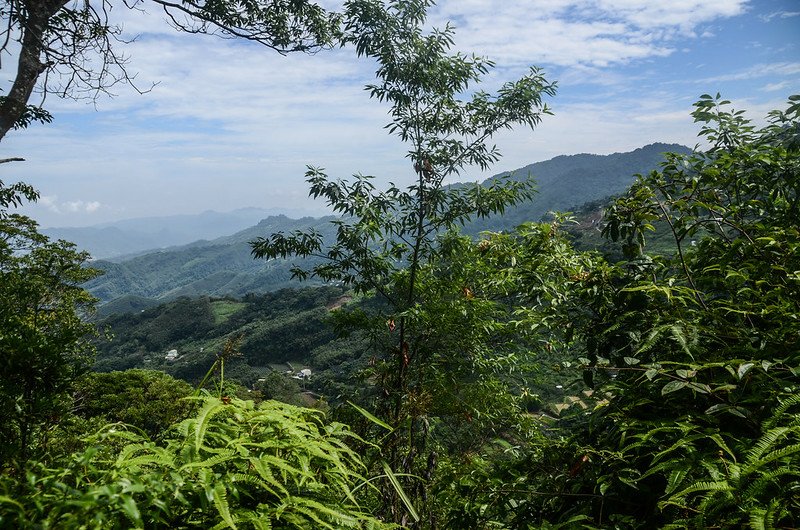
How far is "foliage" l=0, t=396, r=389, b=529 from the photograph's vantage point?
596mm

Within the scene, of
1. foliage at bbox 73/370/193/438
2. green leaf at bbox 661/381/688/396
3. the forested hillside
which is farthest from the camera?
foliage at bbox 73/370/193/438

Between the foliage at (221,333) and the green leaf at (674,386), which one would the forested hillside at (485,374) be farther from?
the foliage at (221,333)

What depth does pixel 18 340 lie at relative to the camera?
1822mm

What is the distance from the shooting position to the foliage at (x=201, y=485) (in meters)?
0.60

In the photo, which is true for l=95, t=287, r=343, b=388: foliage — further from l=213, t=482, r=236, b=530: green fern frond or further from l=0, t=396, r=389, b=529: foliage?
l=213, t=482, r=236, b=530: green fern frond

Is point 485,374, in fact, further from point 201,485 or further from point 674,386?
point 201,485

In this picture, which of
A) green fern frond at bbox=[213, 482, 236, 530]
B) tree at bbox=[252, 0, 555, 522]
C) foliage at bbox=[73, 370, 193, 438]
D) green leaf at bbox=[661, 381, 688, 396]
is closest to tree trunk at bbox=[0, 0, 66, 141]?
tree at bbox=[252, 0, 555, 522]

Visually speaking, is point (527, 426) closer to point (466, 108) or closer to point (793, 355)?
point (793, 355)

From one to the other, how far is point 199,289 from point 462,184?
19753 centimetres

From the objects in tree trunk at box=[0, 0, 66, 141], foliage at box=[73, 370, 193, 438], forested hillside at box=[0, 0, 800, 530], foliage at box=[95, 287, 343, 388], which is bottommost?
→ foliage at box=[95, 287, 343, 388]

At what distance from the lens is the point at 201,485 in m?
0.72

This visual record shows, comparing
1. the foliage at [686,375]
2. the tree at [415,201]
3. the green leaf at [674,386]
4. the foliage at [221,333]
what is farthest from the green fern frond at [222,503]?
the foliage at [221,333]

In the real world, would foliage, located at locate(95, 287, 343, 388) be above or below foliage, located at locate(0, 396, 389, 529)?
below

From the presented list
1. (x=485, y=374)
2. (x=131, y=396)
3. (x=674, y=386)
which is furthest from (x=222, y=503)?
(x=131, y=396)
